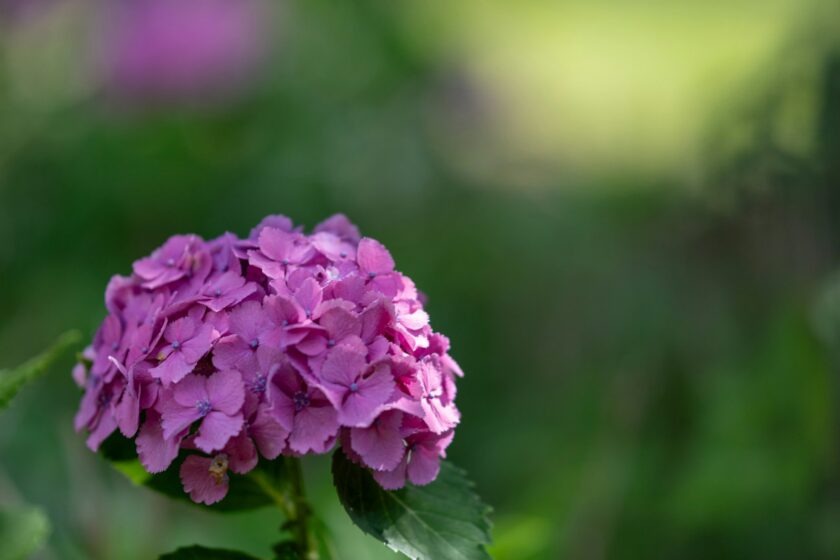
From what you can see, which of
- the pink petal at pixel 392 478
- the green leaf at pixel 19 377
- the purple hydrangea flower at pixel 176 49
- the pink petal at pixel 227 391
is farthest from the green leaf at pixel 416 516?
the purple hydrangea flower at pixel 176 49

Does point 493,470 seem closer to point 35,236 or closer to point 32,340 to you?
point 32,340

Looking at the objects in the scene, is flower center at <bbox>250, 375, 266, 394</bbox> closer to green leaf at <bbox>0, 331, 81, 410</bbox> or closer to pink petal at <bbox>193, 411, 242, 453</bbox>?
pink petal at <bbox>193, 411, 242, 453</bbox>

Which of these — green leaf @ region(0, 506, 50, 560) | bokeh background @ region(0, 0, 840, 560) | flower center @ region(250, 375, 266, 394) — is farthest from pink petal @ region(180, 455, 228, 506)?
bokeh background @ region(0, 0, 840, 560)

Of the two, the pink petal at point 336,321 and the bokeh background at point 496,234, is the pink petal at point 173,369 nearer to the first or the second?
the pink petal at point 336,321

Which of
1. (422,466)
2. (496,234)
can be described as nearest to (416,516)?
(422,466)

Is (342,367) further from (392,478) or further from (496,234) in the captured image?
(496,234)

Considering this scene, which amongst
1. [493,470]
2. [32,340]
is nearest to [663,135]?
[493,470]
